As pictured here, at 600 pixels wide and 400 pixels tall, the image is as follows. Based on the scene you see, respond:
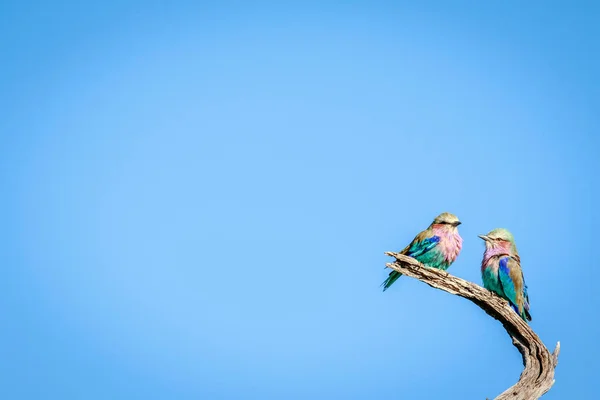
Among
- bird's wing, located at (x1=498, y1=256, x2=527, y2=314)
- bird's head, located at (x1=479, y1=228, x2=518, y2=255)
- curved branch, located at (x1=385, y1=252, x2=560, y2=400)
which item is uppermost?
bird's head, located at (x1=479, y1=228, x2=518, y2=255)

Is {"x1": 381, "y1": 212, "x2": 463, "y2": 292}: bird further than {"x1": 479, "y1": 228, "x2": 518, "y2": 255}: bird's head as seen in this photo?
Yes

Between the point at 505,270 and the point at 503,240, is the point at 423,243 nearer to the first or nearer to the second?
the point at 503,240

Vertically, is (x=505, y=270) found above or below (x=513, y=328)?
above

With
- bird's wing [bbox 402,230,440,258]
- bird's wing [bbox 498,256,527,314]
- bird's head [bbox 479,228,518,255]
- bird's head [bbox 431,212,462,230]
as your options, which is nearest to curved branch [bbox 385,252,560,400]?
bird's wing [bbox 498,256,527,314]

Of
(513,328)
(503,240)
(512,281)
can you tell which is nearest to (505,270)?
(512,281)

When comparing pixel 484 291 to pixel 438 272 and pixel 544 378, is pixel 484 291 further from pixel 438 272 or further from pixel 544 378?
pixel 544 378

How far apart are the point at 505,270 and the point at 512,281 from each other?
0.25 metres

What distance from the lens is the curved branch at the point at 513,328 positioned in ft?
35.7

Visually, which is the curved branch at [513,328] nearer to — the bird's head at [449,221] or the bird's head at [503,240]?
the bird's head at [503,240]

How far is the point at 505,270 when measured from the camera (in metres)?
13.4

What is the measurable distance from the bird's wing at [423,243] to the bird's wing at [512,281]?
1469 millimetres

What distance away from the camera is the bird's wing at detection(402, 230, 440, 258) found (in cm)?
1454

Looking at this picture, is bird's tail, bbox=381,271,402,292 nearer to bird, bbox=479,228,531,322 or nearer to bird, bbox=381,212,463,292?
bird, bbox=381,212,463,292

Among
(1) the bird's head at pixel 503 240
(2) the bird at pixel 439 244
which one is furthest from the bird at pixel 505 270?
(2) the bird at pixel 439 244
